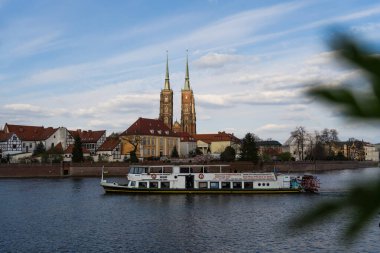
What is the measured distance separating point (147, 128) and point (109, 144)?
10.4 m

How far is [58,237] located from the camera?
25172 mm

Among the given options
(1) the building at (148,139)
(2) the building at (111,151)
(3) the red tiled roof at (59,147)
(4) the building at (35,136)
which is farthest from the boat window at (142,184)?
(4) the building at (35,136)

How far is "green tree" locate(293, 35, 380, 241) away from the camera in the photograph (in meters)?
1.22

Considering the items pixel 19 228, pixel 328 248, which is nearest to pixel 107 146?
pixel 19 228

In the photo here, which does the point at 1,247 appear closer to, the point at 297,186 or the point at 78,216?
the point at 78,216

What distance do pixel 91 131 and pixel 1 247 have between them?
89.3 metres

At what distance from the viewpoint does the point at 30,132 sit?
104 metres

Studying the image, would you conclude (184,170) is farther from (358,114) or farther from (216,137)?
(216,137)

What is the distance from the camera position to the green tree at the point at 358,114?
1223 mm

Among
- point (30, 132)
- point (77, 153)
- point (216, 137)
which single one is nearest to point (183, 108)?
point (216, 137)

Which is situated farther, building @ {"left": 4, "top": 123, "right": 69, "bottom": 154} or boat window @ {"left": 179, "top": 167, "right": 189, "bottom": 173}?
building @ {"left": 4, "top": 123, "right": 69, "bottom": 154}

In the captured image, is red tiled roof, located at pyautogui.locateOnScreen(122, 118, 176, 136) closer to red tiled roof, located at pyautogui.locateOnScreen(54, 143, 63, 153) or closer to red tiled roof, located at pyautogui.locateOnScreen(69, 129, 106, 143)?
red tiled roof, located at pyautogui.locateOnScreen(69, 129, 106, 143)

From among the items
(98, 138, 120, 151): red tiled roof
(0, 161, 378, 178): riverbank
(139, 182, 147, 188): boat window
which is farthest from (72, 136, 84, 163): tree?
(139, 182, 147, 188): boat window

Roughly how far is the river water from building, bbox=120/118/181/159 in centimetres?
5724
